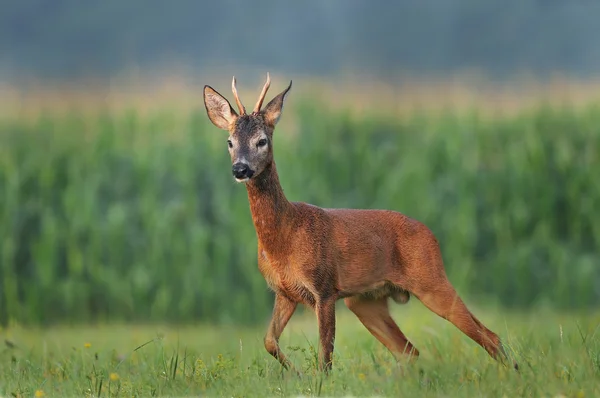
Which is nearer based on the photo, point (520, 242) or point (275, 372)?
point (275, 372)

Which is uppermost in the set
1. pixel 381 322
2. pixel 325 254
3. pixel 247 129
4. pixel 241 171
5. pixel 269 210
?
pixel 247 129

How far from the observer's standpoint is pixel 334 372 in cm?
662

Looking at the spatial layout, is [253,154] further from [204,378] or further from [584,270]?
[584,270]

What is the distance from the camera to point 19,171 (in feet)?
39.2

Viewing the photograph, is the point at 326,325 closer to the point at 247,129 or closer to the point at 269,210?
the point at 269,210

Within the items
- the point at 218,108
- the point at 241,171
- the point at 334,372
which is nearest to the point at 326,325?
the point at 334,372

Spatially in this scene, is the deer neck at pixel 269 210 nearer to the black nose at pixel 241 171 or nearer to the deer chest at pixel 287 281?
the deer chest at pixel 287 281

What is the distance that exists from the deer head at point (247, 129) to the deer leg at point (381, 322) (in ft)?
4.48

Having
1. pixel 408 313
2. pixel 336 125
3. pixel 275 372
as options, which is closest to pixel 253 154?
pixel 275 372

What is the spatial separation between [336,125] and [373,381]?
6.40 meters

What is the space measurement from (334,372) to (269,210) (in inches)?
50.9

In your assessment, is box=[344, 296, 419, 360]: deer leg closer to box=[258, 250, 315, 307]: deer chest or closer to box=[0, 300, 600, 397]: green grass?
box=[0, 300, 600, 397]: green grass

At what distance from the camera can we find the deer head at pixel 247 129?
7126 millimetres

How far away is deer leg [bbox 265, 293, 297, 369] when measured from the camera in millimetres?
7363
